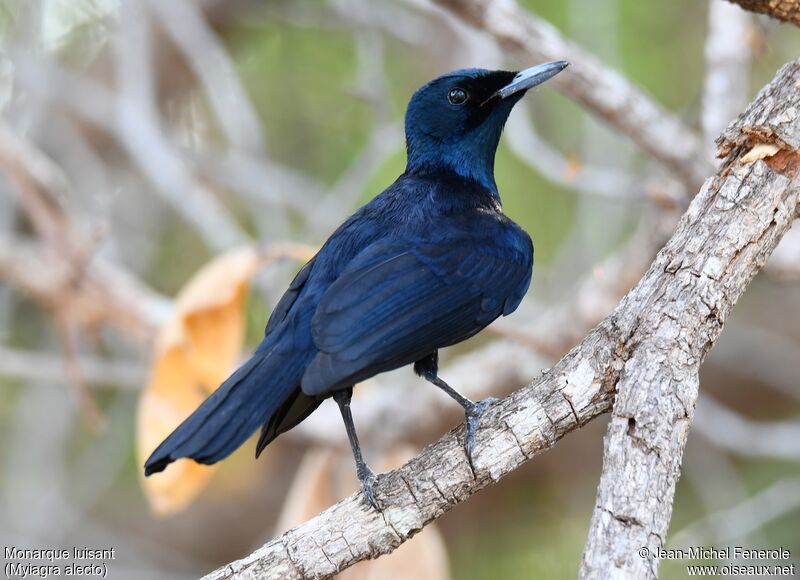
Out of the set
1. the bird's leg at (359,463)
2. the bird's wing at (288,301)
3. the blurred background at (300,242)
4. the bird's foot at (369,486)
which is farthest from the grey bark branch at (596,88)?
the bird's foot at (369,486)

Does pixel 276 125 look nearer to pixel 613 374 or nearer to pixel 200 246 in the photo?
pixel 200 246

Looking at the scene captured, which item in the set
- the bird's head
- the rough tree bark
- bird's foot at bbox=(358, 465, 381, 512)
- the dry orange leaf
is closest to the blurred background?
the dry orange leaf

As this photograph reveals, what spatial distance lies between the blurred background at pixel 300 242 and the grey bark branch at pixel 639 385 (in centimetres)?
155

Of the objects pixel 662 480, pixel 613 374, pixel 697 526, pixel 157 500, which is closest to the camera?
pixel 662 480

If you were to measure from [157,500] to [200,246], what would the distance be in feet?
9.22

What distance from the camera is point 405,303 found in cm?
260

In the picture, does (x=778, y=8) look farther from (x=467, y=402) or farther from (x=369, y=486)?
(x=369, y=486)

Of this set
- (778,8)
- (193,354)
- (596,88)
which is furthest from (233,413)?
(596,88)

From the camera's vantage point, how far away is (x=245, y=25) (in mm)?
6848

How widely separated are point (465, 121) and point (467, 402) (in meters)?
1.08

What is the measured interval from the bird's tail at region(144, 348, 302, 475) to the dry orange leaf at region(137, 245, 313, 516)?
1.25m

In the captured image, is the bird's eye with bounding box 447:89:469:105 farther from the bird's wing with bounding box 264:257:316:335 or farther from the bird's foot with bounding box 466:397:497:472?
the bird's foot with bounding box 466:397:497:472

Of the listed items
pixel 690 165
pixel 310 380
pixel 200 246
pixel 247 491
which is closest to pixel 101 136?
pixel 200 246

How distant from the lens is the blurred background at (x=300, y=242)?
475 cm
